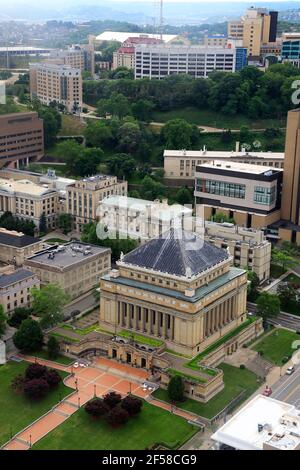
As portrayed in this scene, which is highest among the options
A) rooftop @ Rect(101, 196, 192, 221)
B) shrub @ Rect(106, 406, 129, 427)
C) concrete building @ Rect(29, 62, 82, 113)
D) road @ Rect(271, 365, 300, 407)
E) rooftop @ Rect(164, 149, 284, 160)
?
concrete building @ Rect(29, 62, 82, 113)

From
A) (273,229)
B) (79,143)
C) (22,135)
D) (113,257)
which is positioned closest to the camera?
(113,257)

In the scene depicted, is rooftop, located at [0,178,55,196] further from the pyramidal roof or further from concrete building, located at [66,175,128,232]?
the pyramidal roof

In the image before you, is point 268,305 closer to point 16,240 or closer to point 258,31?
point 16,240

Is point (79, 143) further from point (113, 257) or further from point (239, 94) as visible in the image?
point (113, 257)

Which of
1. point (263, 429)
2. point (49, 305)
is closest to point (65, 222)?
point (49, 305)

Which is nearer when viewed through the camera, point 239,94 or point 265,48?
point 239,94

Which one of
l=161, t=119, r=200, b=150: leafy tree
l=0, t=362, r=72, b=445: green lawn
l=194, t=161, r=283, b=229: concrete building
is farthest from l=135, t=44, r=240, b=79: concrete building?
l=0, t=362, r=72, b=445: green lawn

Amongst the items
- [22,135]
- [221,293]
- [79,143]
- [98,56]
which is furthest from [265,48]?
[221,293]
